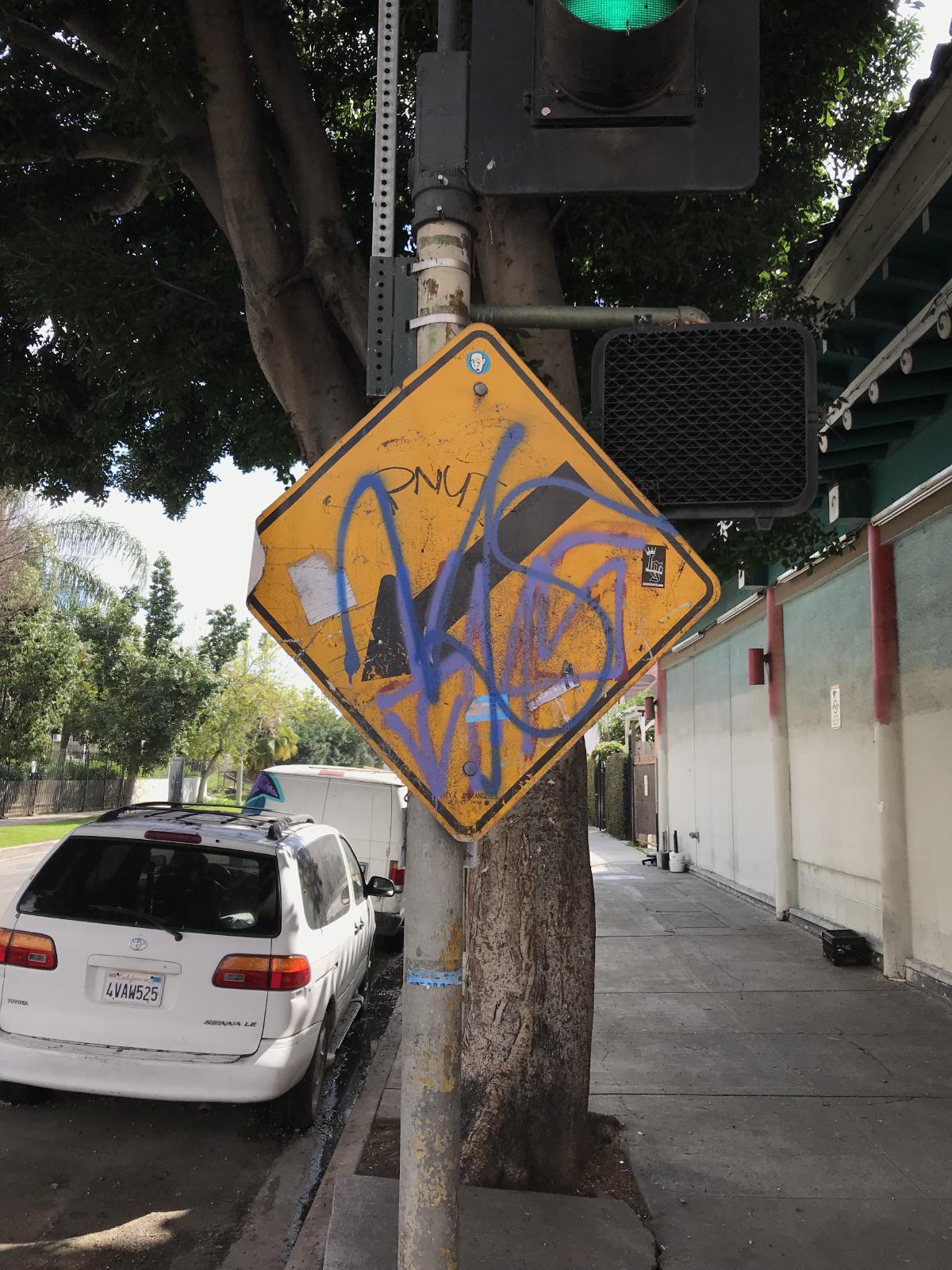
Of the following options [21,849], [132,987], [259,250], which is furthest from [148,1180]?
[21,849]

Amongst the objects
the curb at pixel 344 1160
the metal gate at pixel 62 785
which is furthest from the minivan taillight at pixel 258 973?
the metal gate at pixel 62 785

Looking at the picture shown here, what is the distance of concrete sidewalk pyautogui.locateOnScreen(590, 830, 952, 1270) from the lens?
163 inches

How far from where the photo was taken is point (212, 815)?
659cm

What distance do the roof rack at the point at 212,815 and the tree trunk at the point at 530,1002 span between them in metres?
1.83

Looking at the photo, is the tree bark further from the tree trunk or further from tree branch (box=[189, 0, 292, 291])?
tree branch (box=[189, 0, 292, 291])

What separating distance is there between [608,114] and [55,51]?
5500 mm

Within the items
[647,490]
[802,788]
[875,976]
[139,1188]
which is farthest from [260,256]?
[802,788]

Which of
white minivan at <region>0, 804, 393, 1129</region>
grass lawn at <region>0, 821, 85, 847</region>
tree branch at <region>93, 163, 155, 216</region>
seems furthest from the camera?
grass lawn at <region>0, 821, 85, 847</region>

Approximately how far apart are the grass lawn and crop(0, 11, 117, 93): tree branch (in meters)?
16.3

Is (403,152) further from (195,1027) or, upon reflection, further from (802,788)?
(802,788)

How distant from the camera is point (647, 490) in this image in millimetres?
2467

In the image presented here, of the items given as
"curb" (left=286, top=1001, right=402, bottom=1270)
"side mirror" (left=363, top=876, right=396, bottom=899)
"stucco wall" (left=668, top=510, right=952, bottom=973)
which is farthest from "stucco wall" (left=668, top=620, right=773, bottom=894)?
"curb" (left=286, top=1001, right=402, bottom=1270)

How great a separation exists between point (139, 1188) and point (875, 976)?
6380mm

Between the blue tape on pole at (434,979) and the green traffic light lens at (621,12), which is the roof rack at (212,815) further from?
the green traffic light lens at (621,12)
